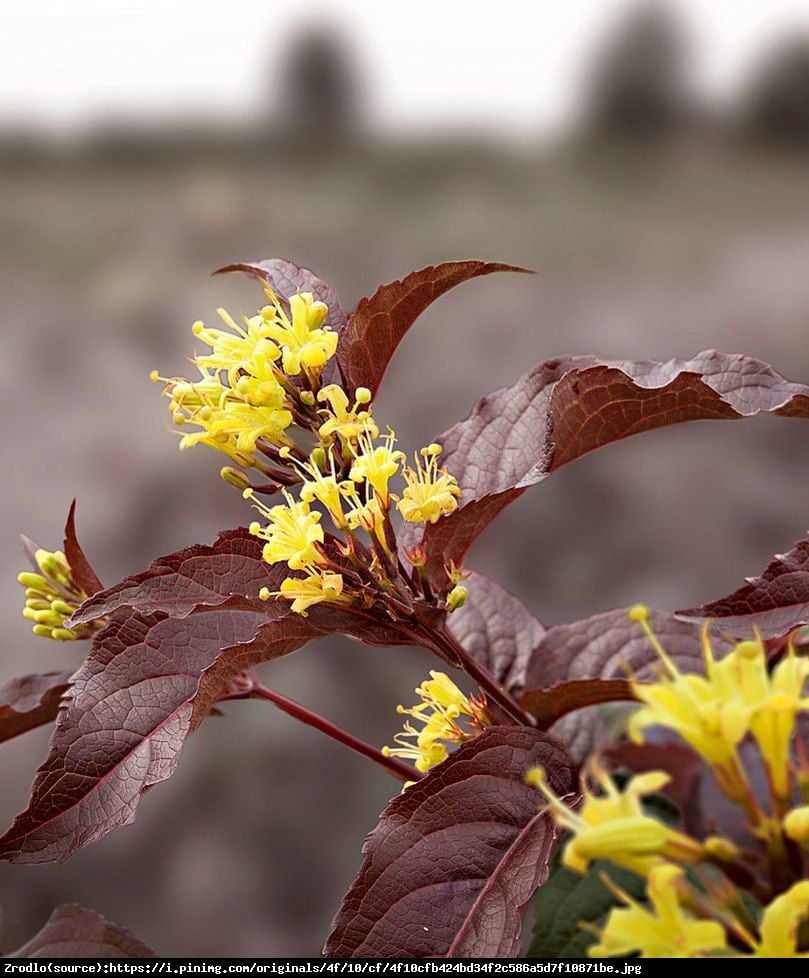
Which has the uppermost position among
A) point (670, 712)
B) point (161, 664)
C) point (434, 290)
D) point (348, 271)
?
point (434, 290)

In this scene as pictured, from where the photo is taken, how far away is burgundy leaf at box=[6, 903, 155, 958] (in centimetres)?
77

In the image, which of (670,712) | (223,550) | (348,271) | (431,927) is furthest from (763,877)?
(348,271)

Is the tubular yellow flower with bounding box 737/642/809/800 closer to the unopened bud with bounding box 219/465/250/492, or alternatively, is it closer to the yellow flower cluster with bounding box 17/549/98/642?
the unopened bud with bounding box 219/465/250/492

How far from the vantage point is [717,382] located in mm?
591

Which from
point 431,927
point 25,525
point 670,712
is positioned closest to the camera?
point 670,712

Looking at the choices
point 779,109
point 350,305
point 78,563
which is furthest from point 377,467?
point 779,109

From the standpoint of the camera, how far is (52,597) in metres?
0.75

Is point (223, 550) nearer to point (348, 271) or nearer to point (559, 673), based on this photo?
point (559, 673)

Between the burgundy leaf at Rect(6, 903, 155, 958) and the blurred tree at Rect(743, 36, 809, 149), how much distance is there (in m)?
5.14

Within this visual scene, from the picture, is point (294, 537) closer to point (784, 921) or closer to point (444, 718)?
point (444, 718)

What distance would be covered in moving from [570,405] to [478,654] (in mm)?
310

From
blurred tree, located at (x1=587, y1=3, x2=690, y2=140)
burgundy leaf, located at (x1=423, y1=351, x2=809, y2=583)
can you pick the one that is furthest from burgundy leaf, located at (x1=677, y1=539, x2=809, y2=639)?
blurred tree, located at (x1=587, y1=3, x2=690, y2=140)

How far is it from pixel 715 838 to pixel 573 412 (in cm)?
28

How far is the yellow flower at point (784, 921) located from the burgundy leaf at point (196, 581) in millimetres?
340
